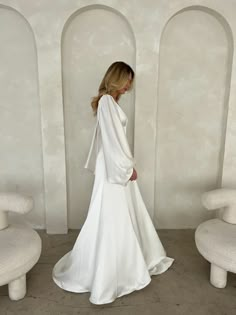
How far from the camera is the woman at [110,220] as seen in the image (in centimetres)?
206

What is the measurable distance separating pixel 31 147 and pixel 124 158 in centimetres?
144

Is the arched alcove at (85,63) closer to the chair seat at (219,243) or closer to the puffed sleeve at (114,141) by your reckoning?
the puffed sleeve at (114,141)

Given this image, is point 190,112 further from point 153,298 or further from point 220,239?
point 153,298

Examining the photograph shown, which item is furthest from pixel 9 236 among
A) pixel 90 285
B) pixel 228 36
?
pixel 228 36

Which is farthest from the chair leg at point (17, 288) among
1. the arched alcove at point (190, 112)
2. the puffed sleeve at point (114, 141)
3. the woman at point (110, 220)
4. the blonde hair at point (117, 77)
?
the arched alcove at point (190, 112)

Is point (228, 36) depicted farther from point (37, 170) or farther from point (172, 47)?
point (37, 170)

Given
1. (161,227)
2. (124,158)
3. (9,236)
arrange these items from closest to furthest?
1. (124,158)
2. (9,236)
3. (161,227)

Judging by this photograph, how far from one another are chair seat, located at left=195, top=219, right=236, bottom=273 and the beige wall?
84 centimetres

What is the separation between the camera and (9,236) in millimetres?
2250

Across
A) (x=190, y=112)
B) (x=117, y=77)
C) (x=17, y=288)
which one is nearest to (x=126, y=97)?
(x=190, y=112)

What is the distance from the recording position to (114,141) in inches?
80.1

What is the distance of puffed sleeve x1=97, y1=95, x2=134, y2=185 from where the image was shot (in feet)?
6.68

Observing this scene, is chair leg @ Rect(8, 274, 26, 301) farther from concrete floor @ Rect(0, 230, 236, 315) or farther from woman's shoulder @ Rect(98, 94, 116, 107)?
woman's shoulder @ Rect(98, 94, 116, 107)

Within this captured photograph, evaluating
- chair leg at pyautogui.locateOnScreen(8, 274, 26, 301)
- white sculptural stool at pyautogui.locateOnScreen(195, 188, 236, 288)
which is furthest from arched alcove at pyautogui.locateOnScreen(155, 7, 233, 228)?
chair leg at pyautogui.locateOnScreen(8, 274, 26, 301)
